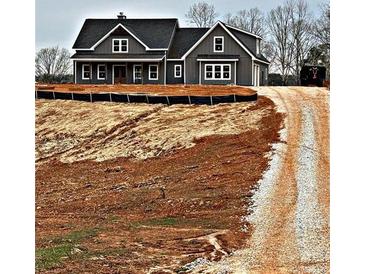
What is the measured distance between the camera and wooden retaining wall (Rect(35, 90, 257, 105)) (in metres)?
24.1

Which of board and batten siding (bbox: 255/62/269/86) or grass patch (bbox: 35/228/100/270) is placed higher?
board and batten siding (bbox: 255/62/269/86)

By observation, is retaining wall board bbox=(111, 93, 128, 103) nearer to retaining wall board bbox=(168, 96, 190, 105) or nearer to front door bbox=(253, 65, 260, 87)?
retaining wall board bbox=(168, 96, 190, 105)

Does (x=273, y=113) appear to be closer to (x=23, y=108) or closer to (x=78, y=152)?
(x=78, y=152)

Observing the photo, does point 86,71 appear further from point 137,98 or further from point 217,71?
point 137,98

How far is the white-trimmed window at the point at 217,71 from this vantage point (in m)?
35.8

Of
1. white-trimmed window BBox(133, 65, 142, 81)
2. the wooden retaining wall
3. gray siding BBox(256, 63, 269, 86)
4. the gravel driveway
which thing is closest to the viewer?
the gravel driveway

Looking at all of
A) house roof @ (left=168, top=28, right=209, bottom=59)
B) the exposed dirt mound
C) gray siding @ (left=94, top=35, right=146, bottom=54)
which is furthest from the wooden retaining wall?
house roof @ (left=168, top=28, right=209, bottom=59)

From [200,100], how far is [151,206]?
1132 centimetres

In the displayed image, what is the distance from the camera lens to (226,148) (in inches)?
715

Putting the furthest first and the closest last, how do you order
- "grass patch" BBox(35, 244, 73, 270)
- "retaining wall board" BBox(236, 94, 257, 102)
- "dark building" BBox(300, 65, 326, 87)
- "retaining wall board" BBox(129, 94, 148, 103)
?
"dark building" BBox(300, 65, 326, 87) → "retaining wall board" BBox(129, 94, 148, 103) → "retaining wall board" BBox(236, 94, 257, 102) → "grass patch" BBox(35, 244, 73, 270)

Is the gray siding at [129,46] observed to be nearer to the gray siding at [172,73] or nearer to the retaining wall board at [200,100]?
the gray siding at [172,73]

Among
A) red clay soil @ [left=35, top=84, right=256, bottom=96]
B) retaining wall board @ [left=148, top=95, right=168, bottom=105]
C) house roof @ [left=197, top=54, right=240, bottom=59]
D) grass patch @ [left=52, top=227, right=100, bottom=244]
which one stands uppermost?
house roof @ [left=197, top=54, right=240, bottom=59]

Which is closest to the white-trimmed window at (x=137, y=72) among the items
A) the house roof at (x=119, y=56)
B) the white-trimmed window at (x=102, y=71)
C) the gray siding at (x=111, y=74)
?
the gray siding at (x=111, y=74)

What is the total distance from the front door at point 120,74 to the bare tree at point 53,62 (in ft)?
30.8
